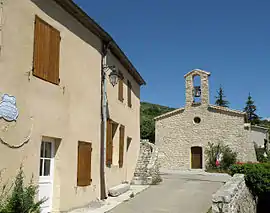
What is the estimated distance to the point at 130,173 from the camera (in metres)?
14.8

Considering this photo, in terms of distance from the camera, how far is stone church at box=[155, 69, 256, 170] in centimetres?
2814

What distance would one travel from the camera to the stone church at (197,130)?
92.3 feet

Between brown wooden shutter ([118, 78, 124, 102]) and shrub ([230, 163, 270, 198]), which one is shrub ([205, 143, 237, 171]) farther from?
brown wooden shutter ([118, 78, 124, 102])

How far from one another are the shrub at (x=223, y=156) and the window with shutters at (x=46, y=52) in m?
22.2

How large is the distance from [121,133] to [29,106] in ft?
22.2

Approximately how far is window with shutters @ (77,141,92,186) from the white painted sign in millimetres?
2816

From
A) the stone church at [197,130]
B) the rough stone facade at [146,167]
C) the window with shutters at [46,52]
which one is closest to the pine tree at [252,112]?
the stone church at [197,130]

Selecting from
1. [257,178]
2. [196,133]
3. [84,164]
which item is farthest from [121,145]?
[196,133]

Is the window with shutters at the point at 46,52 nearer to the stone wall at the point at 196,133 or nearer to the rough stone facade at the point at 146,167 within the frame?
the rough stone facade at the point at 146,167

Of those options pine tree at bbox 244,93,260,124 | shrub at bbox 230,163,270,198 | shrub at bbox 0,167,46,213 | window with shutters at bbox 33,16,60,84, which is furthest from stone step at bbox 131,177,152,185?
pine tree at bbox 244,93,260,124

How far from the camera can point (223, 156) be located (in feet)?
90.9

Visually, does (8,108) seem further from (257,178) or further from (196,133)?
(196,133)

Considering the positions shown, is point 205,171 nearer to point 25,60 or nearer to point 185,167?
point 185,167

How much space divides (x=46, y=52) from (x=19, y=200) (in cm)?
336
